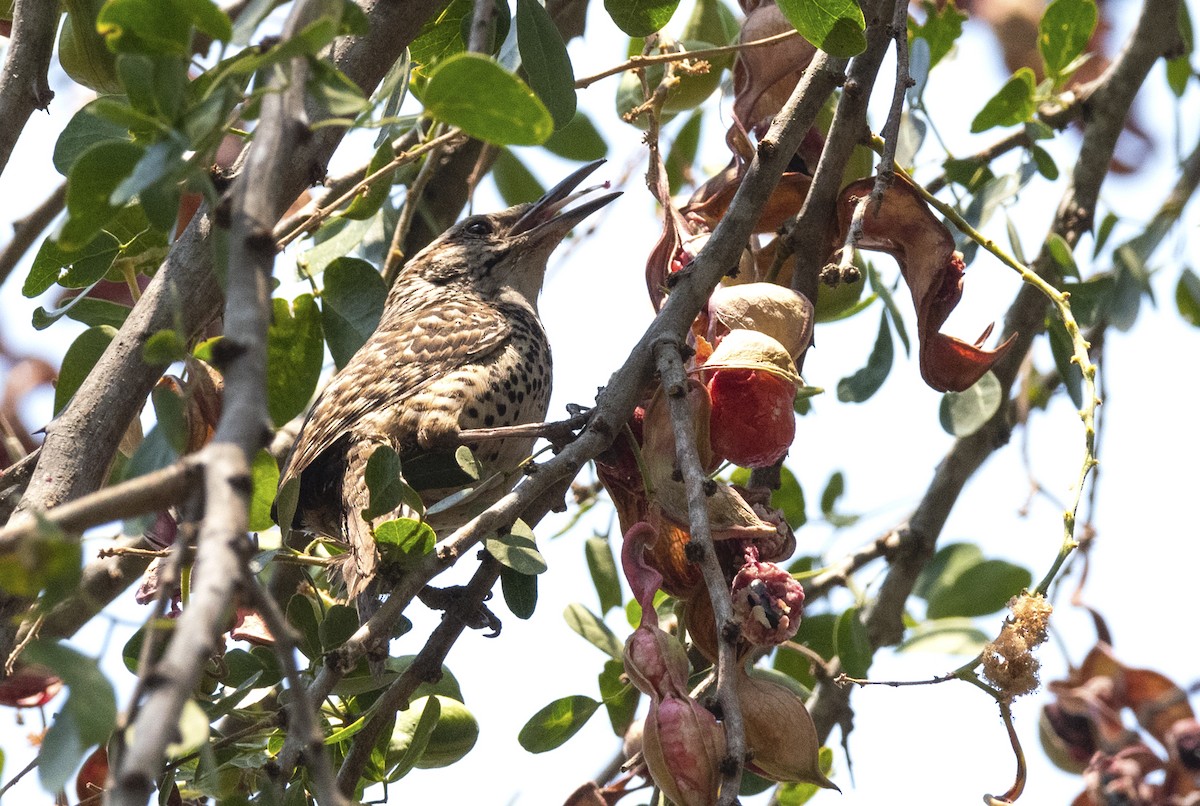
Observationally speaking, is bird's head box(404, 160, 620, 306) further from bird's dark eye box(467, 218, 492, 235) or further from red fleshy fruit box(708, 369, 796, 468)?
red fleshy fruit box(708, 369, 796, 468)

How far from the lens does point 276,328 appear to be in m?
2.10

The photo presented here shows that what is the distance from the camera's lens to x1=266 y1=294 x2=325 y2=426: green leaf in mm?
2027

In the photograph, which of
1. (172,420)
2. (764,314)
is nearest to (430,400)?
(764,314)

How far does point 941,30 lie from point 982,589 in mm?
1345

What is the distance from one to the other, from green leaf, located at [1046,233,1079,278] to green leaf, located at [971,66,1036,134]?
28 centimetres

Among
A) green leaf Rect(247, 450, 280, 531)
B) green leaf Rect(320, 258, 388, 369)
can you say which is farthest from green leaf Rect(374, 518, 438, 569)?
green leaf Rect(320, 258, 388, 369)

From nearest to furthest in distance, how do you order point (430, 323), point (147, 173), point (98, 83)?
point (147, 173) < point (98, 83) < point (430, 323)

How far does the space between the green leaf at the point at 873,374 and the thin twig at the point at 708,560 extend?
1002 mm

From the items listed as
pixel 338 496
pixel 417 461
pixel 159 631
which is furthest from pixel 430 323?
pixel 159 631

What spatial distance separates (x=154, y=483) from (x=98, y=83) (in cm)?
160

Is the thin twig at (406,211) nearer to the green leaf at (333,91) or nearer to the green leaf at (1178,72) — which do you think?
the green leaf at (333,91)

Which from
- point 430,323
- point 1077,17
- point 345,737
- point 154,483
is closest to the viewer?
point 154,483

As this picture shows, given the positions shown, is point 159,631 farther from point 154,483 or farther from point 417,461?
point 417,461

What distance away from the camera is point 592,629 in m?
2.59
